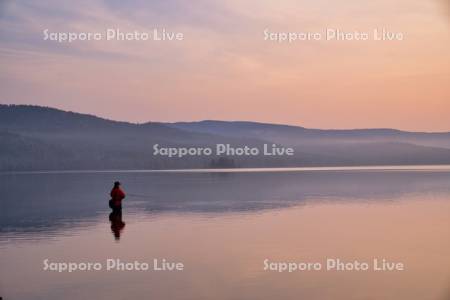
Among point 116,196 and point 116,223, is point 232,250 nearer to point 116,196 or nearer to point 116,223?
point 116,223

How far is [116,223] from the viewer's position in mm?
24672

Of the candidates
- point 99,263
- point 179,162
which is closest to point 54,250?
point 99,263

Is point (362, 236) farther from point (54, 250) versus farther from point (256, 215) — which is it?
point (54, 250)

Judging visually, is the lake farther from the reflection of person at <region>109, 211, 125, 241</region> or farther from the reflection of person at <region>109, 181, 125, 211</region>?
the reflection of person at <region>109, 181, 125, 211</region>

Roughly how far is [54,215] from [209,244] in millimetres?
11325

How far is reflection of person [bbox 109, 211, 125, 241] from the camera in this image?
71.5 ft

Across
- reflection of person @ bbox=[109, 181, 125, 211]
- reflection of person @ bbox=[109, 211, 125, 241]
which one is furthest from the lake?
reflection of person @ bbox=[109, 181, 125, 211]

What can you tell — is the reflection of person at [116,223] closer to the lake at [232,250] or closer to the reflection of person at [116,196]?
the lake at [232,250]

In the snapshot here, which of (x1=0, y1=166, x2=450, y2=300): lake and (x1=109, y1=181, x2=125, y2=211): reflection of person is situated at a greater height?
(x1=109, y1=181, x2=125, y2=211): reflection of person

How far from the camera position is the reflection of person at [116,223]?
21783 millimetres

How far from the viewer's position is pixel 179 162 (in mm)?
160125

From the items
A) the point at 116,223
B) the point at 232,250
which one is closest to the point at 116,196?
the point at 116,223

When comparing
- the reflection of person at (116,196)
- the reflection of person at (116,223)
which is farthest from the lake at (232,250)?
the reflection of person at (116,196)

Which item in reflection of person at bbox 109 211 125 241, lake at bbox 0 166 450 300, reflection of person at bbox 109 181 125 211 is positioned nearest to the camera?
lake at bbox 0 166 450 300
